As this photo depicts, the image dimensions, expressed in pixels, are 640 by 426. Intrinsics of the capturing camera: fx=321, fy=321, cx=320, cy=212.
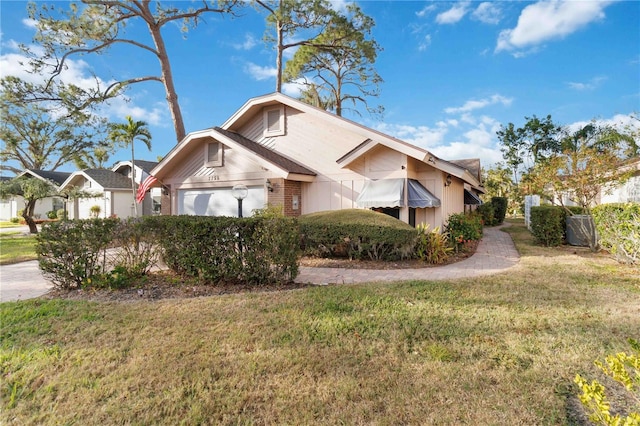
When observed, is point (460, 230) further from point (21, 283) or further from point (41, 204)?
point (41, 204)

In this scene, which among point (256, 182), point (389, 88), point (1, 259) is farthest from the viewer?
point (389, 88)

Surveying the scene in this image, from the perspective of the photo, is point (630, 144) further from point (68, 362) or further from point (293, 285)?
point (68, 362)

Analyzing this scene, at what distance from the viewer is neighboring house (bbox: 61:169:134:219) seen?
29.7m

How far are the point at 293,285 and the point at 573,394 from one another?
536cm

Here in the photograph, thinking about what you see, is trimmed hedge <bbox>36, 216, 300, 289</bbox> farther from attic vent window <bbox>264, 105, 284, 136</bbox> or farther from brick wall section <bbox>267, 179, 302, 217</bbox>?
attic vent window <bbox>264, 105, 284, 136</bbox>

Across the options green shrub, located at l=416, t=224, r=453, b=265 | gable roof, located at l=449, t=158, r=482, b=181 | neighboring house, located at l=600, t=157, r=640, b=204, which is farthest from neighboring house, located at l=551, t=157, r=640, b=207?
green shrub, located at l=416, t=224, r=453, b=265

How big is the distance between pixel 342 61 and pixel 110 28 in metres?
16.7

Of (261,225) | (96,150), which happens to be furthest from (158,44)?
(96,150)

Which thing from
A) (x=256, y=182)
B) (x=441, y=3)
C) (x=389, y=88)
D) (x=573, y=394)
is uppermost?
(x=389, y=88)

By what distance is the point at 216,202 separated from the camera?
16.1 m

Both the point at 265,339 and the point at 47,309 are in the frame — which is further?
the point at 47,309

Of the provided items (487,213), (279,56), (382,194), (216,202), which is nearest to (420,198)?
(382,194)

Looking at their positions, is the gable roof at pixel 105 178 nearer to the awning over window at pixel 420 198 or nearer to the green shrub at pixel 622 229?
the awning over window at pixel 420 198

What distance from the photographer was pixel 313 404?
3.19 m
